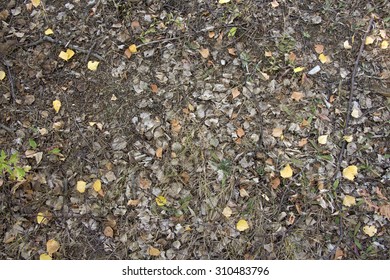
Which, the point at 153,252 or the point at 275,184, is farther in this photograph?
the point at 275,184

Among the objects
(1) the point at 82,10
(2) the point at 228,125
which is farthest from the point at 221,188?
(1) the point at 82,10

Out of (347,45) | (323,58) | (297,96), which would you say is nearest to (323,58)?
(323,58)

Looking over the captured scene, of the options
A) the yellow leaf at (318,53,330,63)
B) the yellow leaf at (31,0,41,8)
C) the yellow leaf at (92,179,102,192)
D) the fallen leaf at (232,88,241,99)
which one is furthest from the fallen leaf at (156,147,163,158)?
the yellow leaf at (31,0,41,8)

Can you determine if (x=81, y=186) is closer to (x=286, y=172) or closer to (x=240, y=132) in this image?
(x=240, y=132)

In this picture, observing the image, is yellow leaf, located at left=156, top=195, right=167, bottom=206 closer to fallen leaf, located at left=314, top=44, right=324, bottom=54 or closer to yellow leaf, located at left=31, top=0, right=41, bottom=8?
fallen leaf, located at left=314, top=44, right=324, bottom=54

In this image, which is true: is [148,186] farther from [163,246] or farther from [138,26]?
[138,26]

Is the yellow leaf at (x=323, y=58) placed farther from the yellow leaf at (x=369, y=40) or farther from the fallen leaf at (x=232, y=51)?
the fallen leaf at (x=232, y=51)
